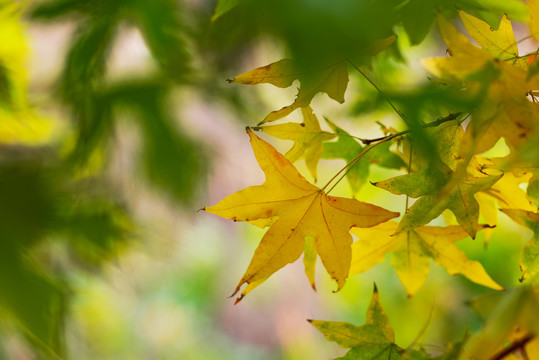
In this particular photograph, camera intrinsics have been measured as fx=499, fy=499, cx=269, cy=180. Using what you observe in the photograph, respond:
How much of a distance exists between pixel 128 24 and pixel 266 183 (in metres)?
0.21

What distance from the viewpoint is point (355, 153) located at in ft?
1.79

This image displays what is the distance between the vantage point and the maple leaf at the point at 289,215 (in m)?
0.39

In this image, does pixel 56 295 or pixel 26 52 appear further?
pixel 26 52

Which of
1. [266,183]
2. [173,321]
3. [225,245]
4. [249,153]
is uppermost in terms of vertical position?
[266,183]

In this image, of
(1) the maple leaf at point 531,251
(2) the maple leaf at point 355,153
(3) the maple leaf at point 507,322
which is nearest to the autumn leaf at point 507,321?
(3) the maple leaf at point 507,322

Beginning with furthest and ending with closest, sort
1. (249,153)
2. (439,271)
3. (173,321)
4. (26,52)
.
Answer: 1. (173,321)
2. (439,271)
3. (249,153)
4. (26,52)

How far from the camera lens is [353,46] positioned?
17cm

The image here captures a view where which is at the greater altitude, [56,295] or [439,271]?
[56,295]

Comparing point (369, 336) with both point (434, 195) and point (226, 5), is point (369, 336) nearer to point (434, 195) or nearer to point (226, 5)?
point (434, 195)

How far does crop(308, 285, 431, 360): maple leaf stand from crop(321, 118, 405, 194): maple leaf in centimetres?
13

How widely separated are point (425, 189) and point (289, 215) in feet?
0.37

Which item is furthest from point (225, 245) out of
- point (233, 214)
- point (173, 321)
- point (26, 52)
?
point (233, 214)

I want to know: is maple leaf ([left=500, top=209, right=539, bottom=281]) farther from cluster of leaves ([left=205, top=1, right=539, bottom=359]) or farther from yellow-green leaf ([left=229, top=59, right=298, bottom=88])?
yellow-green leaf ([left=229, top=59, right=298, bottom=88])

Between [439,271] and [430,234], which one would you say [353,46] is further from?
[439,271]
